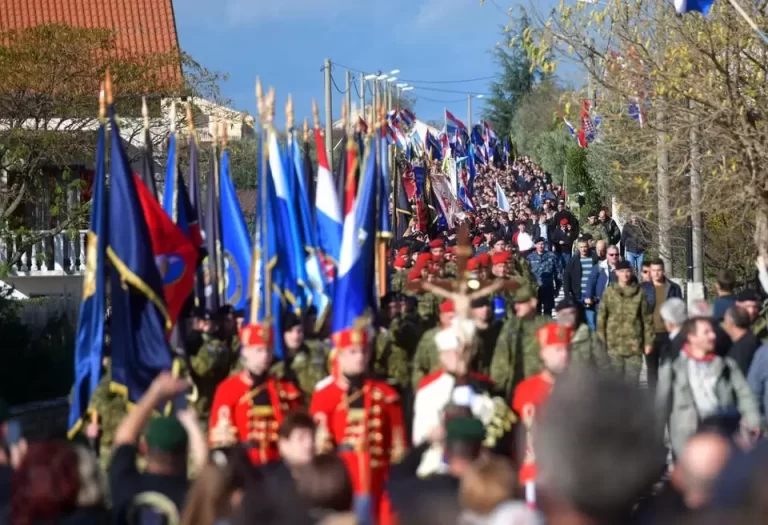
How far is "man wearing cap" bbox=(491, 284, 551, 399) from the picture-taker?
1094 centimetres

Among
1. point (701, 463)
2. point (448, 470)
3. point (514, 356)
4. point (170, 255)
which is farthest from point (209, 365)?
point (701, 463)

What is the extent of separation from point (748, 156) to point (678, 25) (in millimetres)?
1813

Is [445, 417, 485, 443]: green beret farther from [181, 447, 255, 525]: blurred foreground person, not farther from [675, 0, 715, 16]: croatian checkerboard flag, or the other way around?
Result: [675, 0, 715, 16]: croatian checkerboard flag

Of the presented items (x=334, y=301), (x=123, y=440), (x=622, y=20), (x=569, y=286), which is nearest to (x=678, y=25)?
(x=622, y=20)

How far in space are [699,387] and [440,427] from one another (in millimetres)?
3640

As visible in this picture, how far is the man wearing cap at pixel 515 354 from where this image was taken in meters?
10.9

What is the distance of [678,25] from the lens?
16875mm

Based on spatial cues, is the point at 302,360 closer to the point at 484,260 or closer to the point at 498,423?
the point at 498,423

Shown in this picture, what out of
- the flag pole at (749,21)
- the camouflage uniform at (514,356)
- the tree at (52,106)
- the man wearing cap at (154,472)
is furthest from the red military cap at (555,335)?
the tree at (52,106)

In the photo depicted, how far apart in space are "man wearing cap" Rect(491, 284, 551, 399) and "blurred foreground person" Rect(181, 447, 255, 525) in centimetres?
569

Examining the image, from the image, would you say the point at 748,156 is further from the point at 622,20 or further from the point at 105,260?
the point at 105,260

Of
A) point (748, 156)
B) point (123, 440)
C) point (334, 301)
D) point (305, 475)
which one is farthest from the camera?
point (748, 156)

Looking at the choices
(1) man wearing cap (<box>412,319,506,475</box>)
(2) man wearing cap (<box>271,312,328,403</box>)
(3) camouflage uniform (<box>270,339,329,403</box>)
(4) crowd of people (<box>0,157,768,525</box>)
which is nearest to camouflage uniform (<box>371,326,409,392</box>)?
(4) crowd of people (<box>0,157,768,525</box>)

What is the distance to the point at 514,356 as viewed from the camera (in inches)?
445
